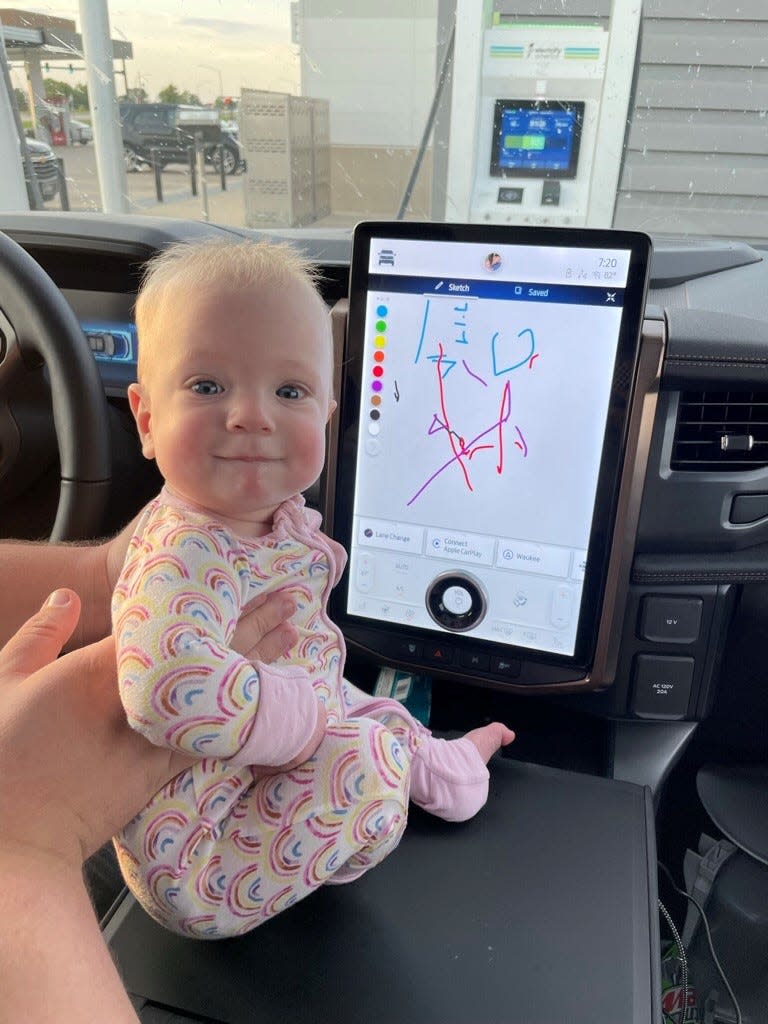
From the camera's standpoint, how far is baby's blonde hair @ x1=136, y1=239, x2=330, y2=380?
0.64 meters

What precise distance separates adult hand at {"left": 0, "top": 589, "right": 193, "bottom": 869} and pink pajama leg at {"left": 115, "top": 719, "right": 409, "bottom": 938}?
0.07ft

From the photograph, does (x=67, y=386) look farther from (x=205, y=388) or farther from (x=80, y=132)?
(x=80, y=132)

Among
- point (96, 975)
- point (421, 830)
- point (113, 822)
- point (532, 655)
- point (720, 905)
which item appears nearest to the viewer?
point (96, 975)

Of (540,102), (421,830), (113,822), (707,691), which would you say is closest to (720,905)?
(707,691)

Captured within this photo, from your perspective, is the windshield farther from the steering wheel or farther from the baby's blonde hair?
the baby's blonde hair

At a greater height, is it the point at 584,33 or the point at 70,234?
the point at 584,33

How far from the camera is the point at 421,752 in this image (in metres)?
0.79

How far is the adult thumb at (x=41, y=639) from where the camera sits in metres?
0.69

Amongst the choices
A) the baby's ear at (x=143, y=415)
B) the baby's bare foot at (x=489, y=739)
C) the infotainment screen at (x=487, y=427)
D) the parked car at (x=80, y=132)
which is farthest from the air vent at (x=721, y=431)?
the parked car at (x=80, y=132)

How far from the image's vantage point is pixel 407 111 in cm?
130

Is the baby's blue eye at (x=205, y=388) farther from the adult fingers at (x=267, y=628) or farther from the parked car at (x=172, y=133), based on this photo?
the parked car at (x=172, y=133)

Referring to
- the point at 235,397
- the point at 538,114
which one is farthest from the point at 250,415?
the point at 538,114

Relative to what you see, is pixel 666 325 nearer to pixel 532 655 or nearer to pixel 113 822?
pixel 532 655

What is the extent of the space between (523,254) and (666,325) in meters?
0.17
